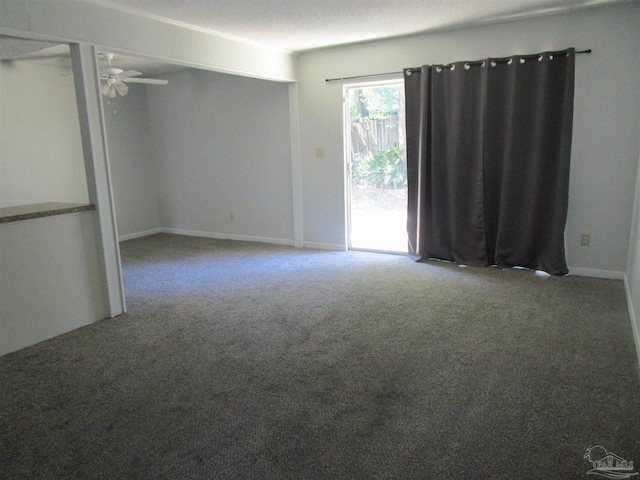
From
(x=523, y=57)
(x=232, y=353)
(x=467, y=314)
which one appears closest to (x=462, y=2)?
(x=523, y=57)

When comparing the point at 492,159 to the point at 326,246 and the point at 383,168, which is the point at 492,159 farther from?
the point at 326,246

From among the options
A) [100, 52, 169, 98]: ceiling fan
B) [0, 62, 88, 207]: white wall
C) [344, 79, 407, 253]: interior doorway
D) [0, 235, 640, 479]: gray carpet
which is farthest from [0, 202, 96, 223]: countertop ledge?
[344, 79, 407, 253]: interior doorway

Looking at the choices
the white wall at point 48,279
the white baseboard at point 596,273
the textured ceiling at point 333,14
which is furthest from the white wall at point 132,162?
the white baseboard at point 596,273

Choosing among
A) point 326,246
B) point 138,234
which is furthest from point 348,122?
point 138,234

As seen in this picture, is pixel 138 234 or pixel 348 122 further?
pixel 138 234

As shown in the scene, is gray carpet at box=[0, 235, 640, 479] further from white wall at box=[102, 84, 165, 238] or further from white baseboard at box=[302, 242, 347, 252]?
white wall at box=[102, 84, 165, 238]

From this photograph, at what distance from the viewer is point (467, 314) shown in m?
3.38

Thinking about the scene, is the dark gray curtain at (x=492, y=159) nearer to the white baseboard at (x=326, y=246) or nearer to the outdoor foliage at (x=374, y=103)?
the outdoor foliage at (x=374, y=103)

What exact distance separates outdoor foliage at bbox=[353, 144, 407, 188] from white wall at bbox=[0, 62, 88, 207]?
3.68 metres

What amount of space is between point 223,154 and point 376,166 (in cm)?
226

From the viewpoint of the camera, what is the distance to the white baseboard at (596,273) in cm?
407

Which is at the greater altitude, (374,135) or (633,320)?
(374,135)

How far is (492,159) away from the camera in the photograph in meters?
4.34

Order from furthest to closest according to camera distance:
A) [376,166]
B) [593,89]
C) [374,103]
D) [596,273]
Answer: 1. [376,166]
2. [374,103]
3. [596,273]
4. [593,89]
